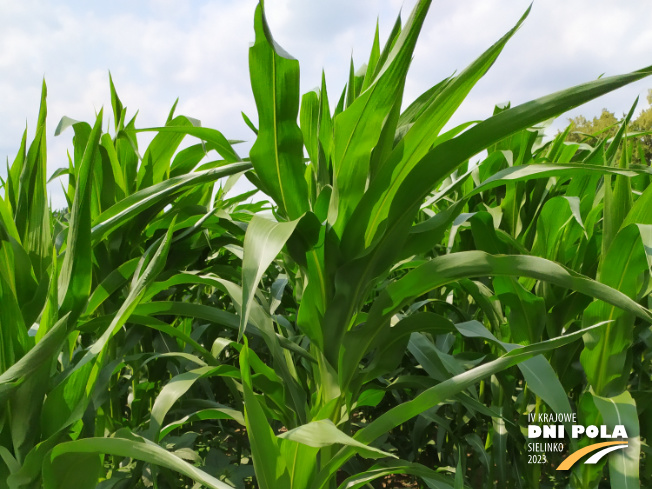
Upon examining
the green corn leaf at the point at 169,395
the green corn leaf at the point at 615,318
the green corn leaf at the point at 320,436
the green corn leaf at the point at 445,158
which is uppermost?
the green corn leaf at the point at 445,158

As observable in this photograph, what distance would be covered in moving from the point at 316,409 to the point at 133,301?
1.08ft

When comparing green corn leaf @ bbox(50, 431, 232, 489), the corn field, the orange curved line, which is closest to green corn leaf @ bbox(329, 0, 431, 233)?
the corn field

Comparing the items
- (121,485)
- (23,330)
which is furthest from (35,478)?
(121,485)

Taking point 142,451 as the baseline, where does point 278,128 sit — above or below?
above

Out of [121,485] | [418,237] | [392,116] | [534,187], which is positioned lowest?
[121,485]

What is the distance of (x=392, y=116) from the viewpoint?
69 centimetres

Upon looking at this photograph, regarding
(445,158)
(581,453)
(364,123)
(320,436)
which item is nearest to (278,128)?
(364,123)

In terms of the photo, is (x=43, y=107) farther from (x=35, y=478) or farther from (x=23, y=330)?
(x=35, y=478)

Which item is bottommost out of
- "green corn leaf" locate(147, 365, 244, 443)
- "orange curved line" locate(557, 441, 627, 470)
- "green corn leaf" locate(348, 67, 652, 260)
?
"orange curved line" locate(557, 441, 627, 470)

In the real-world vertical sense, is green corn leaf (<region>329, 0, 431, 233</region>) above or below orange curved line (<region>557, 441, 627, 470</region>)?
above

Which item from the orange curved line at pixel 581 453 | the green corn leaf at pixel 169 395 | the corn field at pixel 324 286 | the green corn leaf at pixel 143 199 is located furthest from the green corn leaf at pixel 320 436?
the orange curved line at pixel 581 453

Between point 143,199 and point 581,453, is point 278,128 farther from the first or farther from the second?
point 581,453

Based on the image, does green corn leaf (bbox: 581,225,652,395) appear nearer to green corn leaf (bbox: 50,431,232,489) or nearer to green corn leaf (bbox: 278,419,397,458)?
green corn leaf (bbox: 278,419,397,458)

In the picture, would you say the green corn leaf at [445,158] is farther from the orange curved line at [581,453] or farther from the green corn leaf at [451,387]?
the orange curved line at [581,453]
